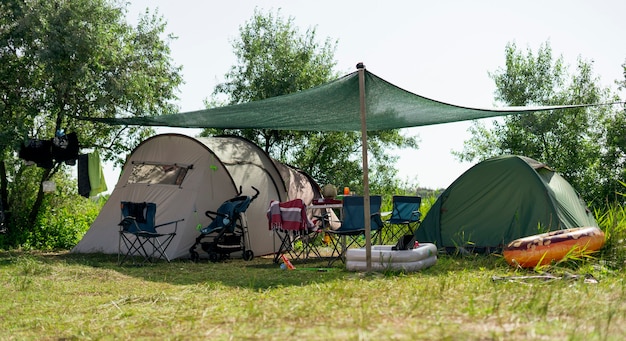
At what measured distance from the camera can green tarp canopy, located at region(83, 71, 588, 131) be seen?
20.1 ft

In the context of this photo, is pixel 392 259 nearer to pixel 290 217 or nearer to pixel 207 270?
pixel 290 217

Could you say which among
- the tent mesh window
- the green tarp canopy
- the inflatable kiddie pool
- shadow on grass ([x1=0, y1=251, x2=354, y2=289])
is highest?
the green tarp canopy

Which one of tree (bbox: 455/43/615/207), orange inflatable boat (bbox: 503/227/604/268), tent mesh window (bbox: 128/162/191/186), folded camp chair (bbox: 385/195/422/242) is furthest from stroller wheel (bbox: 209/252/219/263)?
tree (bbox: 455/43/615/207)

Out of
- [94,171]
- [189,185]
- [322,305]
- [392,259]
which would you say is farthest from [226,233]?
[322,305]

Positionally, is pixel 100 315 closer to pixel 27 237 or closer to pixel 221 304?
pixel 221 304

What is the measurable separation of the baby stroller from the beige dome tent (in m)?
0.25

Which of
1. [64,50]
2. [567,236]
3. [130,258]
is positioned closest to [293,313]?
[567,236]

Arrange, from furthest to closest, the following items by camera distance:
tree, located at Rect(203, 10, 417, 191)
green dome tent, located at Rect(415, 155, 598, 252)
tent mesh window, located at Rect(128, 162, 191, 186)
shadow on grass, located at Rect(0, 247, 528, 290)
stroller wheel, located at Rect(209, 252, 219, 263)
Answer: tree, located at Rect(203, 10, 417, 191) → tent mesh window, located at Rect(128, 162, 191, 186) → stroller wheel, located at Rect(209, 252, 219, 263) → green dome tent, located at Rect(415, 155, 598, 252) → shadow on grass, located at Rect(0, 247, 528, 290)

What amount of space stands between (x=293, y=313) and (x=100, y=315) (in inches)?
50.8

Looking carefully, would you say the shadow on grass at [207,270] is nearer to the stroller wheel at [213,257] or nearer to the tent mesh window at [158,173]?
the stroller wheel at [213,257]

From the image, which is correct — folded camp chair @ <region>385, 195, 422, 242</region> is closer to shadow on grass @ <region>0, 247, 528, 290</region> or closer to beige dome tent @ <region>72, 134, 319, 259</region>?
shadow on grass @ <region>0, 247, 528, 290</region>

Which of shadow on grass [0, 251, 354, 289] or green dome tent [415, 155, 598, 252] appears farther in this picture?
green dome tent [415, 155, 598, 252]

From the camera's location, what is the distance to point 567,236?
5777 millimetres

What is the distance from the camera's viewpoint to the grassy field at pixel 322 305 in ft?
10.5
